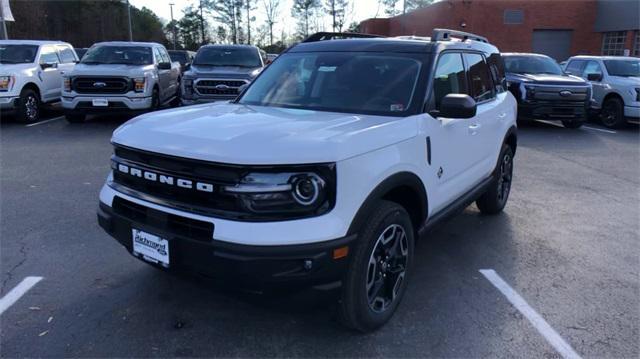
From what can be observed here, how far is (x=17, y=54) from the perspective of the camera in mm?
12125

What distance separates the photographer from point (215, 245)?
2.67m

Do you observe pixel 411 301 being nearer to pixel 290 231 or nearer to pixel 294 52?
pixel 290 231

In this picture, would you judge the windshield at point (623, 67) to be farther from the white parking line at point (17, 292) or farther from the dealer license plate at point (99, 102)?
the white parking line at point (17, 292)

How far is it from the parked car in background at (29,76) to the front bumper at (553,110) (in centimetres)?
1058

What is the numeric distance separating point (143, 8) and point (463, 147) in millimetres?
78482

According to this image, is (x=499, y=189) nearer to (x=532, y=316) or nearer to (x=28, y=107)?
(x=532, y=316)

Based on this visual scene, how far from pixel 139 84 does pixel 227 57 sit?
2.34 m

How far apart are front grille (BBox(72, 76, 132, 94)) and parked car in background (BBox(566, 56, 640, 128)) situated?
11748 mm

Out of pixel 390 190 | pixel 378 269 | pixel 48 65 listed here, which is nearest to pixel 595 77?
pixel 390 190

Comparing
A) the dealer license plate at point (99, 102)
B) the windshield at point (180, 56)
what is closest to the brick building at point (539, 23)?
the windshield at point (180, 56)

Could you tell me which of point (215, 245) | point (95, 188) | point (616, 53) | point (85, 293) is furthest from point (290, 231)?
point (616, 53)

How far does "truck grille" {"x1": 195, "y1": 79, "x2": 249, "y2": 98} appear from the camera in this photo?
1123 centimetres

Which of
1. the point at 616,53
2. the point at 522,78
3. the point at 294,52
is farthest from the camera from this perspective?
the point at 616,53

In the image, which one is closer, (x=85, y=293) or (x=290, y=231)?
(x=290, y=231)
